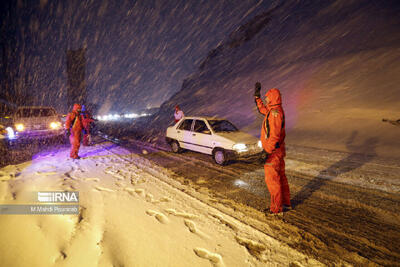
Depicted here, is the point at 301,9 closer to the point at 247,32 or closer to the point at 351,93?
the point at 247,32

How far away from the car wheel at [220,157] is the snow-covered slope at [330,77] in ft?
18.5

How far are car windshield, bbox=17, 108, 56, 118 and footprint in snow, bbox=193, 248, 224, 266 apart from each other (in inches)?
397

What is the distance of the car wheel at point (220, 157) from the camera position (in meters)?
6.27

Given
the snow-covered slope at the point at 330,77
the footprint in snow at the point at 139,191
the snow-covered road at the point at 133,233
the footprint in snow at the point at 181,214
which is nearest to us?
the snow-covered road at the point at 133,233

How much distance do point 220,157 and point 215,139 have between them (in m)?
0.60

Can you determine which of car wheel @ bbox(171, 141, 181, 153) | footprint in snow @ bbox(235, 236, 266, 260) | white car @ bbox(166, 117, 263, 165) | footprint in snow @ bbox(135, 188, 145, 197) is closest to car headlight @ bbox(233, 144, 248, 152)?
white car @ bbox(166, 117, 263, 165)

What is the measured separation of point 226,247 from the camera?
2.55 m

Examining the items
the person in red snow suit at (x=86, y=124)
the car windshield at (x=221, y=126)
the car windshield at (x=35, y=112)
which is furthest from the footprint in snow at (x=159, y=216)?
the car windshield at (x=35, y=112)

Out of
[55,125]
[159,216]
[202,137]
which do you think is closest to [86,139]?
[55,125]

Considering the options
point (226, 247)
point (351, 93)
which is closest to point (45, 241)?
point (226, 247)

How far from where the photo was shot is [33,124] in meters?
8.58

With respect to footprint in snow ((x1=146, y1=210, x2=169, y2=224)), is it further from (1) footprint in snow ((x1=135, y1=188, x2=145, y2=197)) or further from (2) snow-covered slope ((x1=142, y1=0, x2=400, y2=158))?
(2) snow-covered slope ((x1=142, y1=0, x2=400, y2=158))

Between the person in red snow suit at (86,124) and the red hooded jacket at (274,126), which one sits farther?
the person in red snow suit at (86,124)

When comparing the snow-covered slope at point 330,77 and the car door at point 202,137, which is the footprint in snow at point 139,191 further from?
the snow-covered slope at point 330,77
